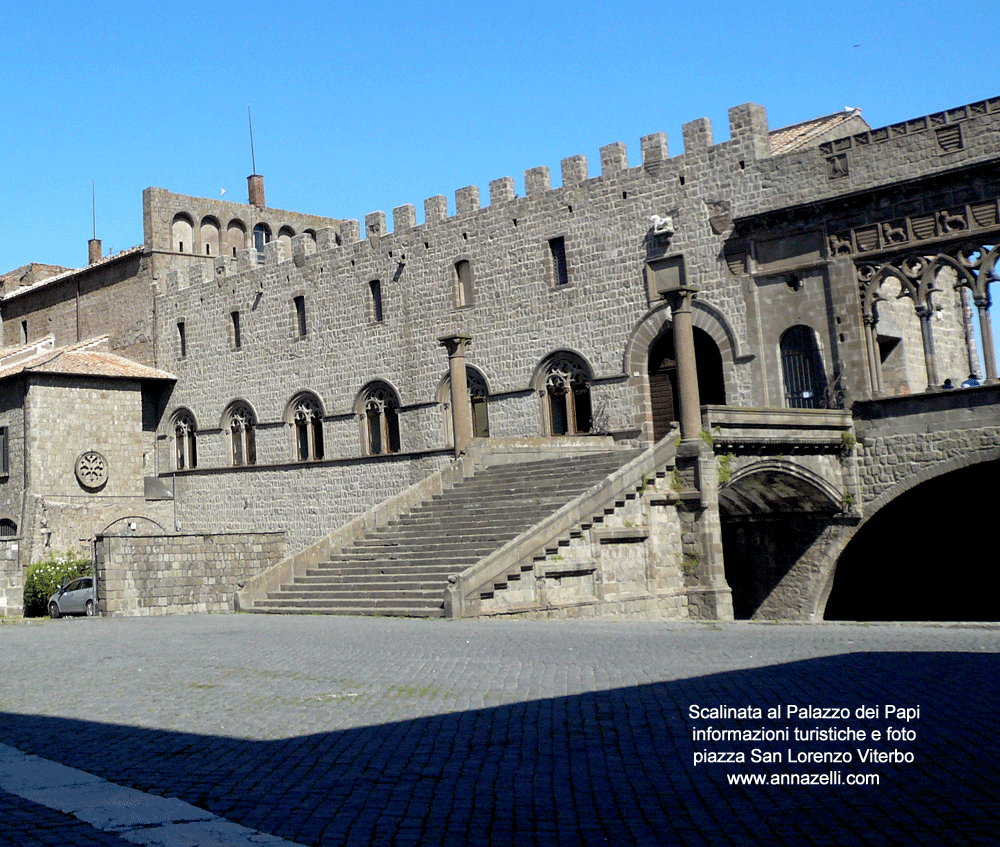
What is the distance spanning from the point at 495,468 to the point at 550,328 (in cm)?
547

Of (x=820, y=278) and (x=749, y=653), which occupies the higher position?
(x=820, y=278)

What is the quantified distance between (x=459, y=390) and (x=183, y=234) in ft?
63.2

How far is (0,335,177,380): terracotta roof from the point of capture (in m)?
34.9

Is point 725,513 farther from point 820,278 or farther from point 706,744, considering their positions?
point 706,744

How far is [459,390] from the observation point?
950 inches

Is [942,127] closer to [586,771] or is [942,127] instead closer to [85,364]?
[586,771]

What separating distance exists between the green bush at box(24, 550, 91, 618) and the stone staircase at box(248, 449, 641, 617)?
1079cm

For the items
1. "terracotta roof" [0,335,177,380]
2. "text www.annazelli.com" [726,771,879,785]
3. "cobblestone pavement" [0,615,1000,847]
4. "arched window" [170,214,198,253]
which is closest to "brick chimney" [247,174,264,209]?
"arched window" [170,214,198,253]

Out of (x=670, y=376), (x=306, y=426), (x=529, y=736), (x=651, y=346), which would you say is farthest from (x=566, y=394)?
(x=529, y=736)

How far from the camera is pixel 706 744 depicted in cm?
639

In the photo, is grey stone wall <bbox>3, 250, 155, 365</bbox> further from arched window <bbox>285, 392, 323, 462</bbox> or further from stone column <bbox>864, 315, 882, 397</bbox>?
stone column <bbox>864, 315, 882, 397</bbox>

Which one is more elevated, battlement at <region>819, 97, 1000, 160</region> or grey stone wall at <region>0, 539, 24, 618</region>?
battlement at <region>819, 97, 1000, 160</region>

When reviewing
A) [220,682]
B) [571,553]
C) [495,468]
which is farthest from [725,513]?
[220,682]

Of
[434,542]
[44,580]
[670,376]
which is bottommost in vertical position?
[44,580]
